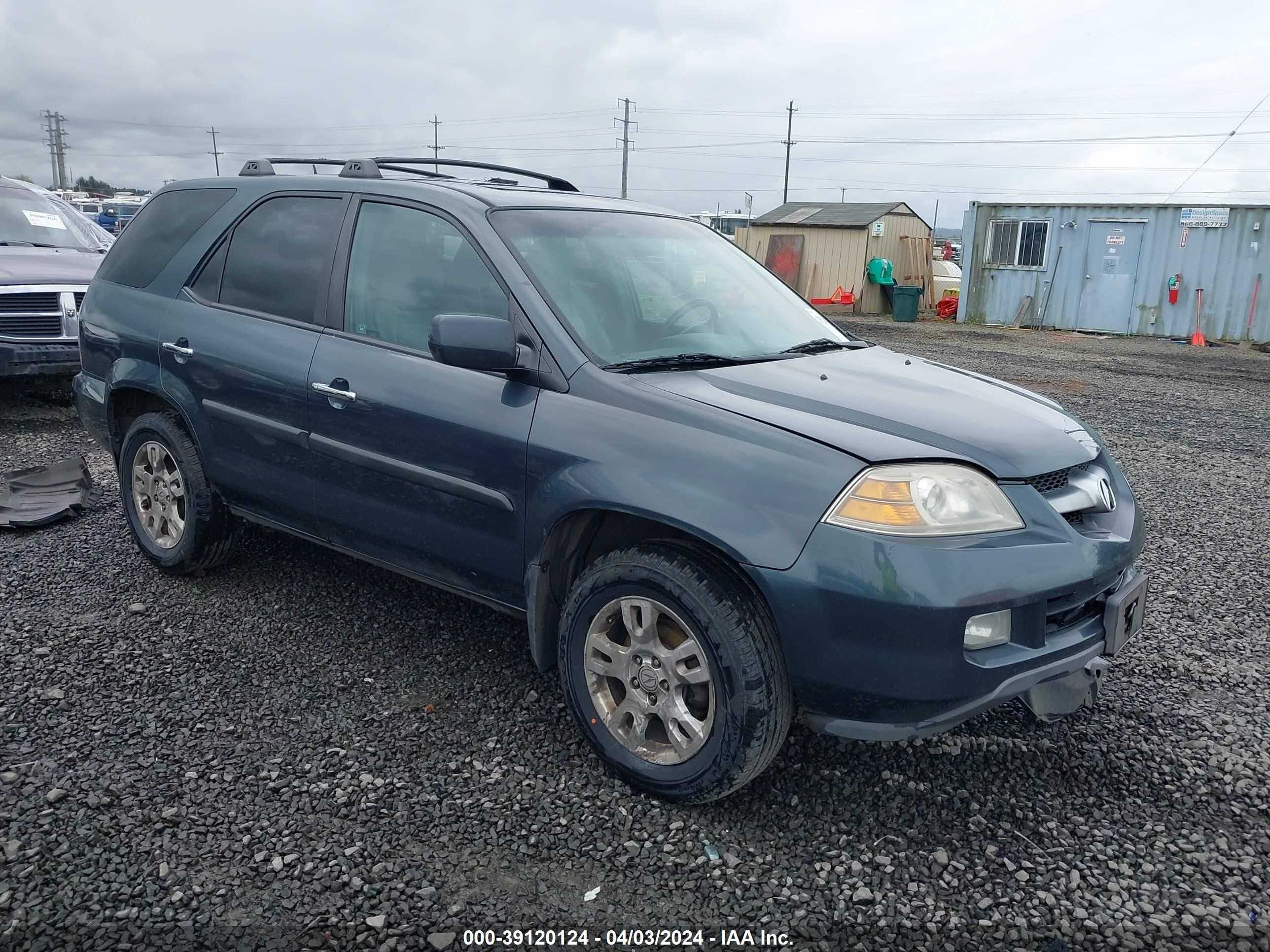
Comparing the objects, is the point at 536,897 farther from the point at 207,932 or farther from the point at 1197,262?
the point at 1197,262

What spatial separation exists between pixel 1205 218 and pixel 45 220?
20.5 m

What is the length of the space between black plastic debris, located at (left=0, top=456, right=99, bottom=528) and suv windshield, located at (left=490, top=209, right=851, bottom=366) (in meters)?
3.54

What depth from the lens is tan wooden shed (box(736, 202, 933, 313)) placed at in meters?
25.8

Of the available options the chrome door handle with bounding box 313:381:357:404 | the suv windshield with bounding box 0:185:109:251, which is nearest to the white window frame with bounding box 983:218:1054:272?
the suv windshield with bounding box 0:185:109:251

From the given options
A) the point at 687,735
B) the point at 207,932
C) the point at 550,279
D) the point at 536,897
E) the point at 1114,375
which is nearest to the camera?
the point at 207,932

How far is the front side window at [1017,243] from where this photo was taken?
71.5 ft

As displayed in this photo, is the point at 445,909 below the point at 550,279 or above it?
below

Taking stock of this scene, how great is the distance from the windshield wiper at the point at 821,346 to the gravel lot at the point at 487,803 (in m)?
1.42

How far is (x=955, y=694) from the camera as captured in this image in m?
2.52

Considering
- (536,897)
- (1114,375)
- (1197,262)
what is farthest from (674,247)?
(1197,262)

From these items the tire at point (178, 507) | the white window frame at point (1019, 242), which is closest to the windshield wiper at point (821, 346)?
the tire at point (178, 507)

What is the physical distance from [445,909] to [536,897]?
23 cm

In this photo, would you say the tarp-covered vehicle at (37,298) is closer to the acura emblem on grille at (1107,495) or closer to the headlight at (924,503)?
the headlight at (924,503)

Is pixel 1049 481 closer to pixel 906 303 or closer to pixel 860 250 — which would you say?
pixel 906 303
